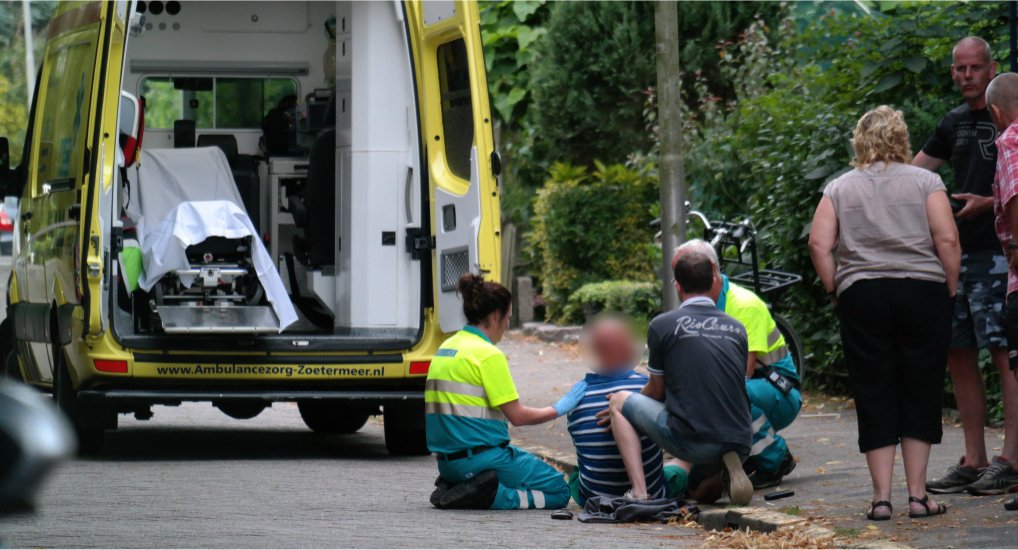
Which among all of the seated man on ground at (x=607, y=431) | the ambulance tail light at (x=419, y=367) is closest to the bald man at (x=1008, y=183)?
the seated man on ground at (x=607, y=431)

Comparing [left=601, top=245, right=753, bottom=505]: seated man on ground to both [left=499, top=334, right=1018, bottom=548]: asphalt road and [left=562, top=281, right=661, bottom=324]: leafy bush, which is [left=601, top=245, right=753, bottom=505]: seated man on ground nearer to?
[left=499, top=334, right=1018, bottom=548]: asphalt road

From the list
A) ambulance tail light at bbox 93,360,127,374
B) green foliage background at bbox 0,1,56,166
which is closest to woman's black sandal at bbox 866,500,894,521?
ambulance tail light at bbox 93,360,127,374

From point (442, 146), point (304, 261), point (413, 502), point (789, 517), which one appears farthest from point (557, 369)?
point (789, 517)

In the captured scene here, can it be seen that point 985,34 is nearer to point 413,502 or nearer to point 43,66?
point 413,502

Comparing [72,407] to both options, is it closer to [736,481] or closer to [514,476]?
[514,476]

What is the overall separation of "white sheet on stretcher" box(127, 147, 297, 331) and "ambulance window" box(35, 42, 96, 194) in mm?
531

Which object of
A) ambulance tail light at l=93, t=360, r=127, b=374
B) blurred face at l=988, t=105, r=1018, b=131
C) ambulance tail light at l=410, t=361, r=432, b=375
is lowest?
ambulance tail light at l=410, t=361, r=432, b=375

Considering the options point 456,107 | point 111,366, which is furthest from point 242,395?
point 456,107

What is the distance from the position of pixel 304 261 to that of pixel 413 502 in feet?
11.9

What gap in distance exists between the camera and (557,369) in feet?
50.3

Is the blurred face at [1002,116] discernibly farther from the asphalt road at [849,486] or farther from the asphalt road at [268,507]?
the asphalt road at [268,507]

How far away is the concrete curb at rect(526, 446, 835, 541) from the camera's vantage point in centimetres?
666

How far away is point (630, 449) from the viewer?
7312 mm

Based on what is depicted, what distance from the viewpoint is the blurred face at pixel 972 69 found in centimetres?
755
